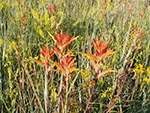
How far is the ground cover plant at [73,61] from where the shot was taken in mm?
883

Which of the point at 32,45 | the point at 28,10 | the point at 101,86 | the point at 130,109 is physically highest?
the point at 28,10

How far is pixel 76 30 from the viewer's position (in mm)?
1883

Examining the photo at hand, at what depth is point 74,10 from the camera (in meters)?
2.16

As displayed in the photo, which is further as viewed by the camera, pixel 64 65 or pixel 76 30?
pixel 76 30

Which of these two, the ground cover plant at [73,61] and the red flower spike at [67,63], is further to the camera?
the ground cover plant at [73,61]

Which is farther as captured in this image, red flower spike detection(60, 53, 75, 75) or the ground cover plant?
the ground cover plant

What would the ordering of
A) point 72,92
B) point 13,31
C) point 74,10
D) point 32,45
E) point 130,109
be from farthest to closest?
point 74,10
point 13,31
point 32,45
point 130,109
point 72,92

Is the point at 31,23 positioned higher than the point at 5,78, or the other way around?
the point at 31,23

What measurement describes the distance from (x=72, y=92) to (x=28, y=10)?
946 millimetres

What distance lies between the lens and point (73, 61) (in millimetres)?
779

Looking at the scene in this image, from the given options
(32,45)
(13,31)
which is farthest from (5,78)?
(13,31)

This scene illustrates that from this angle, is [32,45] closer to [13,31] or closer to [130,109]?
[13,31]

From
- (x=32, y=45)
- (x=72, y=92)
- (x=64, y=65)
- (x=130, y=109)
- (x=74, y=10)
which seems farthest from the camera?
(x=74, y=10)

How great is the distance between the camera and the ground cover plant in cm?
88
